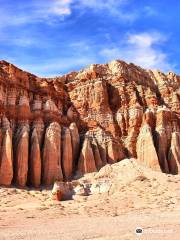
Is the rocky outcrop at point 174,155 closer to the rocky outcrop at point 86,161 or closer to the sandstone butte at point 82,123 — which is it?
the sandstone butte at point 82,123

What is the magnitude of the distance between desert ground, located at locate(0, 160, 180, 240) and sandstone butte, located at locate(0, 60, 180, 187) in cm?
375

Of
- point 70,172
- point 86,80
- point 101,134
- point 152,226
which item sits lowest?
point 152,226

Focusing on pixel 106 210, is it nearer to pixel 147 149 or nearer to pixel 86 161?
pixel 86 161

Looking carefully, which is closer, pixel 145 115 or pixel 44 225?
pixel 44 225

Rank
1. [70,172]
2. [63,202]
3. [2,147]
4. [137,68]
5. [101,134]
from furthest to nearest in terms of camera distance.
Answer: [137,68] → [101,134] → [70,172] → [2,147] → [63,202]

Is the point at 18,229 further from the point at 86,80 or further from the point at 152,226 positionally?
the point at 86,80

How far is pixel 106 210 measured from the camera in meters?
51.5

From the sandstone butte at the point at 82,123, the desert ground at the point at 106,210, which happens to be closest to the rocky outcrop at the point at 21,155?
the sandstone butte at the point at 82,123

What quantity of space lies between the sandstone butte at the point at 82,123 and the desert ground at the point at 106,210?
3.75 m

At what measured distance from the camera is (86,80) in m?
80.1

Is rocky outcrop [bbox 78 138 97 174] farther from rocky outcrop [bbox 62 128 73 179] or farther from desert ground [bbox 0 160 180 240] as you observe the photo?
desert ground [bbox 0 160 180 240]

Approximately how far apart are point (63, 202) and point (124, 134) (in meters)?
24.1

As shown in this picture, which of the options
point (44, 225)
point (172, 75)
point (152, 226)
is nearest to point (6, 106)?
point (44, 225)

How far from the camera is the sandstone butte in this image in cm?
6359
